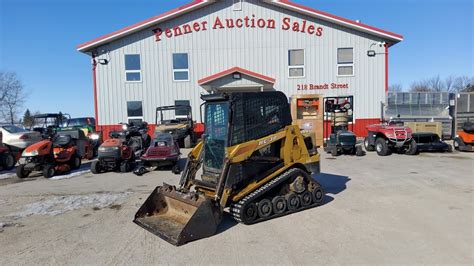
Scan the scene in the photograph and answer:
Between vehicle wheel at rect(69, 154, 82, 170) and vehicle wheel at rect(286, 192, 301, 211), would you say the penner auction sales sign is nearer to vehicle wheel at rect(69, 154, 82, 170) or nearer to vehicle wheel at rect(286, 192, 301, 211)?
vehicle wheel at rect(69, 154, 82, 170)

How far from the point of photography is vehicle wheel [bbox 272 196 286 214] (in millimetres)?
5035

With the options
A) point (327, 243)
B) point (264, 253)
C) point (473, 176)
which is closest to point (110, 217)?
point (264, 253)

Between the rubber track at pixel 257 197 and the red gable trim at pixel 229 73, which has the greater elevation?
the red gable trim at pixel 229 73

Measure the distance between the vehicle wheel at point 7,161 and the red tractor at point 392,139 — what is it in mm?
14338

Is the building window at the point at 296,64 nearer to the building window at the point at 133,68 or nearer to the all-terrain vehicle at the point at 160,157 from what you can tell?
the building window at the point at 133,68

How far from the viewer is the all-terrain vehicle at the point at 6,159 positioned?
11544 millimetres

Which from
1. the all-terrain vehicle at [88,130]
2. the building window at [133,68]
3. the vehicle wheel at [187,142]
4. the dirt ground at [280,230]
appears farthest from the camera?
the building window at [133,68]

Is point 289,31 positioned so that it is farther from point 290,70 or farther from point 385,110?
point 385,110

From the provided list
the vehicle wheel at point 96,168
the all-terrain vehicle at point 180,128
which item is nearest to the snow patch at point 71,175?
the vehicle wheel at point 96,168

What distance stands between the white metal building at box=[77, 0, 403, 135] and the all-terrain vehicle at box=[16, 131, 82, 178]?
23.1 feet

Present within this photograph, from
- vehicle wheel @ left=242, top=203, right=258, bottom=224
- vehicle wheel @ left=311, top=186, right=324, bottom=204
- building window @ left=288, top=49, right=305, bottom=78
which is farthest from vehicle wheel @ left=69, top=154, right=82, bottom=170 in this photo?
building window @ left=288, top=49, right=305, bottom=78

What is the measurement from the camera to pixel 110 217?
17.4ft

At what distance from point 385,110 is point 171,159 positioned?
11.8 m

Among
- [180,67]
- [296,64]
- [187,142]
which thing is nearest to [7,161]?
[187,142]
